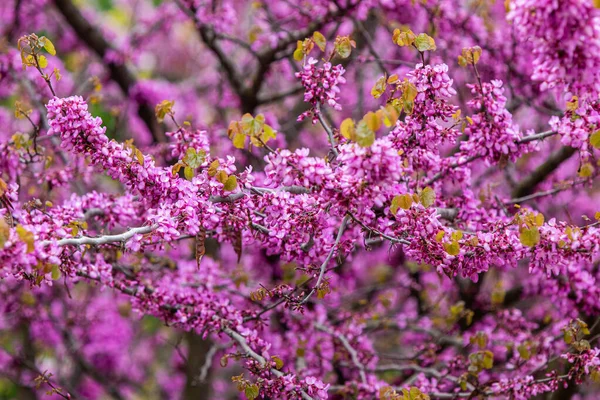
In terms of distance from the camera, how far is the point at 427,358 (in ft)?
13.3

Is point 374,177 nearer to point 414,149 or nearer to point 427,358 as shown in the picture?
point 414,149

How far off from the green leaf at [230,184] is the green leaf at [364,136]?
0.62 meters

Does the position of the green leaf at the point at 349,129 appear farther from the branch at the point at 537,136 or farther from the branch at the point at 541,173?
the branch at the point at 541,173

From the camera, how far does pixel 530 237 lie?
2.21 m

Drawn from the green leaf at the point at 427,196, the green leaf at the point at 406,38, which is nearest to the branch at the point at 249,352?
the green leaf at the point at 427,196

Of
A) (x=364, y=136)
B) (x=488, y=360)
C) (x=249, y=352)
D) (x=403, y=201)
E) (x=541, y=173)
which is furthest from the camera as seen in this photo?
(x=541, y=173)

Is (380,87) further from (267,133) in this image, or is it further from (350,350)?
(350,350)

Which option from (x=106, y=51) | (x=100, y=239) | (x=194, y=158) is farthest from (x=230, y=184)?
(x=106, y=51)

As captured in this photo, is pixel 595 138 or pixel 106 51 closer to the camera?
pixel 595 138

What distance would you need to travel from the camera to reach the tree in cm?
231

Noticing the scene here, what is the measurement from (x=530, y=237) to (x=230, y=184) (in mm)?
1219

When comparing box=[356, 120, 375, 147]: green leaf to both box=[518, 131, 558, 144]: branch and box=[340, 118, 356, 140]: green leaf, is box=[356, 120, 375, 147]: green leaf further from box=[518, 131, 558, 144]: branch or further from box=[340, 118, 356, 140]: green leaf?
box=[518, 131, 558, 144]: branch

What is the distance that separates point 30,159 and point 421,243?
7.53ft

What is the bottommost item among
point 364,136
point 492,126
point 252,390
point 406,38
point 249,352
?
point 252,390
